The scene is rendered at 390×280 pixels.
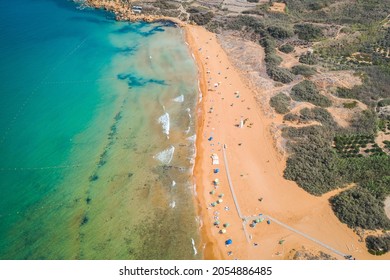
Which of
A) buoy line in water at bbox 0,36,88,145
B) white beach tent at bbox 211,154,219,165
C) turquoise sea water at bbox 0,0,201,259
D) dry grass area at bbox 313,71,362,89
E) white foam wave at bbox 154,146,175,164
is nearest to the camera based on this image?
turquoise sea water at bbox 0,0,201,259

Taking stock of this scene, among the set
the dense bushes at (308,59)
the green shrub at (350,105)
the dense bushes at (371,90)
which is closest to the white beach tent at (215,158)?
the green shrub at (350,105)

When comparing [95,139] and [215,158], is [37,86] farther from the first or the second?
[215,158]

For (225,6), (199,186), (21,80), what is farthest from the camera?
(225,6)

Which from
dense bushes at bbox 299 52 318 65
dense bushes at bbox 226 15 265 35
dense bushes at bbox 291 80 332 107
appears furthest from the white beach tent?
dense bushes at bbox 226 15 265 35

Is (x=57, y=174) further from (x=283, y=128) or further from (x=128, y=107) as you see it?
(x=283, y=128)

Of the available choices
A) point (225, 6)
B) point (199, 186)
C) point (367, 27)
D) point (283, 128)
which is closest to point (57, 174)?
point (199, 186)

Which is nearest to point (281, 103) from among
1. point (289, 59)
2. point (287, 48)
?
point (289, 59)

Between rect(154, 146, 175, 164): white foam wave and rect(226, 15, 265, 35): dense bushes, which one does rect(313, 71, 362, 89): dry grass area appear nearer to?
rect(226, 15, 265, 35): dense bushes
